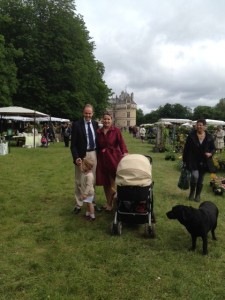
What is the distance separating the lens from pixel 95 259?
4562 mm

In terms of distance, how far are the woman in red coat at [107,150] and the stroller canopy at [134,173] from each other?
1.91 ft

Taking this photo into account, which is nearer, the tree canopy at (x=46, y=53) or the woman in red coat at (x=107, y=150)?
the woman in red coat at (x=107, y=150)

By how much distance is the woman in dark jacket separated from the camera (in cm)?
763

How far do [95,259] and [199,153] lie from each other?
13.2 feet

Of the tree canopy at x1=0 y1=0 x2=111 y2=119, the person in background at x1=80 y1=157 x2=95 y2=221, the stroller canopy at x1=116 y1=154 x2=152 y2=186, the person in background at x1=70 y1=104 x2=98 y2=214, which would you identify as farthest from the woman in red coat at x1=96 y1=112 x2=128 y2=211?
the tree canopy at x1=0 y1=0 x2=111 y2=119

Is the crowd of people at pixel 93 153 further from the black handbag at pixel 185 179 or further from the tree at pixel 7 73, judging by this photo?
the tree at pixel 7 73

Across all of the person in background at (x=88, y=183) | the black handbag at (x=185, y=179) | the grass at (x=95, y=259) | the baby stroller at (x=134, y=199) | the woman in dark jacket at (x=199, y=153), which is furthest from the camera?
the black handbag at (x=185, y=179)

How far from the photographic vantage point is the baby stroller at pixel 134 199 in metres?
5.37

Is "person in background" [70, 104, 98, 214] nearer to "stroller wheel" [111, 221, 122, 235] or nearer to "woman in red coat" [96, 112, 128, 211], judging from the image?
"woman in red coat" [96, 112, 128, 211]

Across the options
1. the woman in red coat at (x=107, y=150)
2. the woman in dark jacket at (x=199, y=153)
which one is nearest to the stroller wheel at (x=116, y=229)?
the woman in red coat at (x=107, y=150)

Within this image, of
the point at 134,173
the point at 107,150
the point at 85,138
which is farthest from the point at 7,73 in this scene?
the point at 134,173

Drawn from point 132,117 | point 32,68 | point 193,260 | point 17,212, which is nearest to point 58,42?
point 32,68

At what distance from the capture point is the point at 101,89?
1877 inches

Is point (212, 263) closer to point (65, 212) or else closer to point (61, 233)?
point (61, 233)
